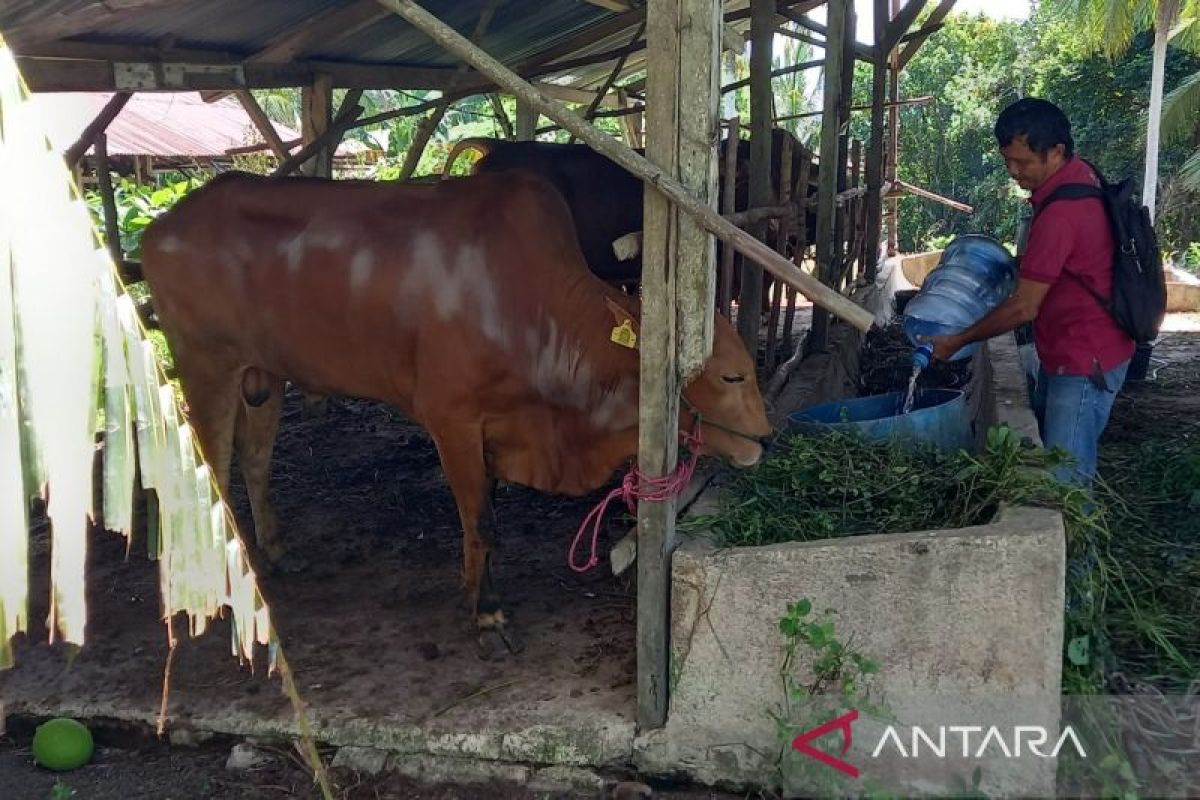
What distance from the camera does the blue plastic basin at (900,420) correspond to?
367cm

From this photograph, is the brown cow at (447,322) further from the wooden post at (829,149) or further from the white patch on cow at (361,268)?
the wooden post at (829,149)

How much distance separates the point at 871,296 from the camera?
→ 8836 mm

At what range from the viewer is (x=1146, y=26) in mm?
17938

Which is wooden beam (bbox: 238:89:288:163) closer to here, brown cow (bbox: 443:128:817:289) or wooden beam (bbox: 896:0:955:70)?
brown cow (bbox: 443:128:817:289)

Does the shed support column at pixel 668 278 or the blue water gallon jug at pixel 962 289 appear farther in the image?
the blue water gallon jug at pixel 962 289

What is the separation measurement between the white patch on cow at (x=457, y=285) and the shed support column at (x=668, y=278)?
1.01 meters

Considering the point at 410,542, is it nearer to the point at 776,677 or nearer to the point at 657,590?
the point at 657,590

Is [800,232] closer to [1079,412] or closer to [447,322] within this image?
[1079,412]

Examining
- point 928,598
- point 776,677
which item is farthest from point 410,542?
point 928,598

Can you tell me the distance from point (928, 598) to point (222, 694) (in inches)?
97.3

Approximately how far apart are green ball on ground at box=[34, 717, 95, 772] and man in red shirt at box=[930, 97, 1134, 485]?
3274 millimetres

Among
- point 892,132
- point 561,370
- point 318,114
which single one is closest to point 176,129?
point 892,132

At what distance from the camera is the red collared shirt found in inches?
138

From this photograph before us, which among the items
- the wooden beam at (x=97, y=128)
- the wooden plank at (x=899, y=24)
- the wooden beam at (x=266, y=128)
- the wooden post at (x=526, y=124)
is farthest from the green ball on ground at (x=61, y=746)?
the wooden plank at (x=899, y=24)
